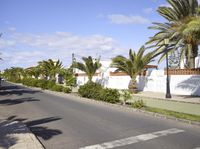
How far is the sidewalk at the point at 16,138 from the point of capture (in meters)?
8.09

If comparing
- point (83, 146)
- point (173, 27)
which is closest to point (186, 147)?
point (83, 146)

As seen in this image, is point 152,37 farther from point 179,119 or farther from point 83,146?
point 83,146

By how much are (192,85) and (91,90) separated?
29.3ft

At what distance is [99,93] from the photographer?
23.6 meters

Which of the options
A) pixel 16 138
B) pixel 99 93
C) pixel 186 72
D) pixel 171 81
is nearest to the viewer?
pixel 16 138

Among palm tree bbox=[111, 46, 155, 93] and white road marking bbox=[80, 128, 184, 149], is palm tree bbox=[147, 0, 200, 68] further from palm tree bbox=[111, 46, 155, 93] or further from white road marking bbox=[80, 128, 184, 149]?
white road marking bbox=[80, 128, 184, 149]

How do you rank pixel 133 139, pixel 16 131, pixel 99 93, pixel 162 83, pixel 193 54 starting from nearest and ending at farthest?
pixel 133 139 → pixel 16 131 → pixel 99 93 → pixel 193 54 → pixel 162 83

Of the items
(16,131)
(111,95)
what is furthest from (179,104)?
(16,131)

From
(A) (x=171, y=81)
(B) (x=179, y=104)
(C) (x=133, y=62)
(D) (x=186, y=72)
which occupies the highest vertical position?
(C) (x=133, y=62)

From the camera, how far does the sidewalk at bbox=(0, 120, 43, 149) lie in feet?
26.5

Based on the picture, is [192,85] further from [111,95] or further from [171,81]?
[111,95]

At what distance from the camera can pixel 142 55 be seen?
3195cm

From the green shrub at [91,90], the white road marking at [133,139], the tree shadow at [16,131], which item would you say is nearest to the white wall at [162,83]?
the green shrub at [91,90]

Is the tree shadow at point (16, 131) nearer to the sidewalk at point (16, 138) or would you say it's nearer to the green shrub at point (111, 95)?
the sidewalk at point (16, 138)
